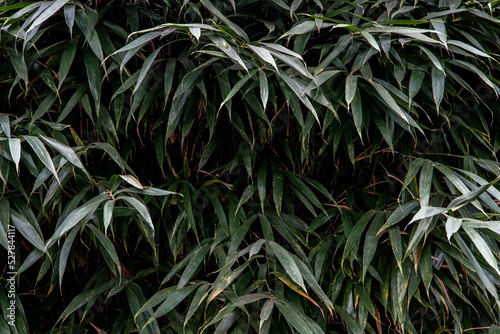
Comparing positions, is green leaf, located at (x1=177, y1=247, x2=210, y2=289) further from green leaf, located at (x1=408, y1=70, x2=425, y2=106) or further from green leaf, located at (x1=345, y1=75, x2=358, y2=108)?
green leaf, located at (x1=408, y1=70, x2=425, y2=106)

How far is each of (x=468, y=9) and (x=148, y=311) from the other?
0.94m

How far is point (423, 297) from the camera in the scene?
103cm

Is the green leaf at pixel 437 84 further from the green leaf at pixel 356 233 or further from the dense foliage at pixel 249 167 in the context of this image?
the green leaf at pixel 356 233

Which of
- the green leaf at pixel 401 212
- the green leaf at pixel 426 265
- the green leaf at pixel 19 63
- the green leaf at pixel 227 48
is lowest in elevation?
the green leaf at pixel 426 265

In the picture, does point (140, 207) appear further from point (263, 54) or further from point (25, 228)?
point (263, 54)

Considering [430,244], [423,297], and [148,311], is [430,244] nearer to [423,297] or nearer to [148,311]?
[423,297]

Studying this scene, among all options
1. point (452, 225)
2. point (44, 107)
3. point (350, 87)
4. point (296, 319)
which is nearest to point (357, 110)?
point (350, 87)

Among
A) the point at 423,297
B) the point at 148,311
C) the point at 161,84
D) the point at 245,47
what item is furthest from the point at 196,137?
the point at 423,297

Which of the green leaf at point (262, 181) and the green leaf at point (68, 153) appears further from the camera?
the green leaf at point (262, 181)

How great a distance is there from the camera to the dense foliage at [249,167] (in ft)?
3.01

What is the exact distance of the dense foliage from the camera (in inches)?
36.1

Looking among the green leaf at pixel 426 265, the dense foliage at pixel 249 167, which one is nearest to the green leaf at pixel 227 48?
the dense foliage at pixel 249 167

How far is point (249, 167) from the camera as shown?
101 centimetres

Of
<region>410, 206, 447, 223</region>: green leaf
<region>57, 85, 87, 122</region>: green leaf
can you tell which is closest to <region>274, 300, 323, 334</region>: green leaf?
<region>410, 206, 447, 223</region>: green leaf
